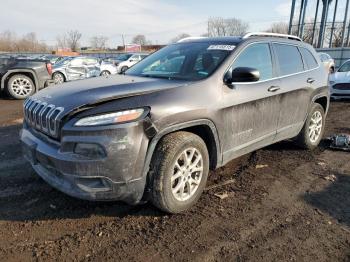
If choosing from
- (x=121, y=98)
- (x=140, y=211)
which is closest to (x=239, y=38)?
(x=121, y=98)

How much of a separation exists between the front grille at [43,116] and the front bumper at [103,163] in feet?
0.45

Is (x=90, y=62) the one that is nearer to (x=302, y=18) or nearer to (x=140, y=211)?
(x=140, y=211)

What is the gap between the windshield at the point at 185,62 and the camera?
4.05 meters

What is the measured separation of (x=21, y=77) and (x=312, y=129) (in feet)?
31.9

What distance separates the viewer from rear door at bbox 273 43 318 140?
15.9ft

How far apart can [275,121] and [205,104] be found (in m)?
1.49

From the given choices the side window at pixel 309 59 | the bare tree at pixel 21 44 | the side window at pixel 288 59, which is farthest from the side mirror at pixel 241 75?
the bare tree at pixel 21 44

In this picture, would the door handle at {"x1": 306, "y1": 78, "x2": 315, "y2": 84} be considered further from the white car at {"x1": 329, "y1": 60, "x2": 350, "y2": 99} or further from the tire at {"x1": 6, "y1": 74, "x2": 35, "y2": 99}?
the tire at {"x1": 6, "y1": 74, "x2": 35, "y2": 99}

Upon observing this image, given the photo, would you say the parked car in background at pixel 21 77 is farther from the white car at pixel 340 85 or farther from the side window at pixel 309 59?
the white car at pixel 340 85

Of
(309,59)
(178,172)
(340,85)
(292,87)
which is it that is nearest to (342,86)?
(340,85)

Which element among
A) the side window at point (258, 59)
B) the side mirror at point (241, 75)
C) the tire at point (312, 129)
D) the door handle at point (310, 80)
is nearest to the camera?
the side mirror at point (241, 75)

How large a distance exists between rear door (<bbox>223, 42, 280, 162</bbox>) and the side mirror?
0.30 ft

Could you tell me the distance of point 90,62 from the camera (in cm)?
1936

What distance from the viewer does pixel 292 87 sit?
495 centimetres
